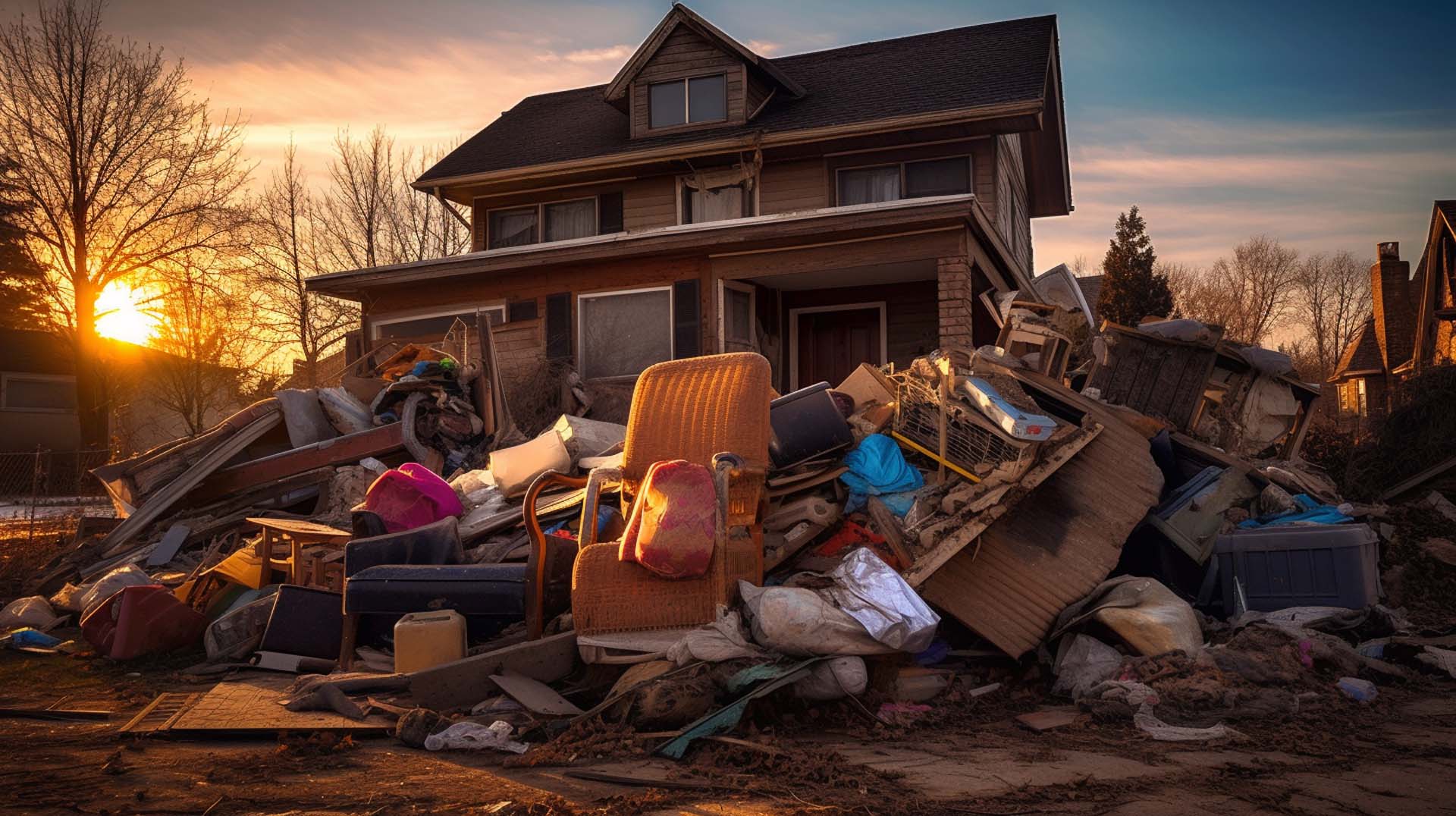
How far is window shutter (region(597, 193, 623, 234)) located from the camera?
15.1 m

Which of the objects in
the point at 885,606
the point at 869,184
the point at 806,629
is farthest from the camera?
the point at 869,184

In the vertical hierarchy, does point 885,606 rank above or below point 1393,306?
below

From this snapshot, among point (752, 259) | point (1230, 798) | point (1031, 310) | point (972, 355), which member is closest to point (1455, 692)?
point (1230, 798)

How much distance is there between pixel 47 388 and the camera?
90.3 ft

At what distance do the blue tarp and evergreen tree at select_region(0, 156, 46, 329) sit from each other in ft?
75.5

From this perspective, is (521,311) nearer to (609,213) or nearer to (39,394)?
(609,213)

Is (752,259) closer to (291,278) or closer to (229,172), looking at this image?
(229,172)

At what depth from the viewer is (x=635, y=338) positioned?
12.1m

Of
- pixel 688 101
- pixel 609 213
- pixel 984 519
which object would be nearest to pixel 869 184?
pixel 688 101

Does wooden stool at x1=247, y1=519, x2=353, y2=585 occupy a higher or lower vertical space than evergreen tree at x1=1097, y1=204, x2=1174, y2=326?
lower

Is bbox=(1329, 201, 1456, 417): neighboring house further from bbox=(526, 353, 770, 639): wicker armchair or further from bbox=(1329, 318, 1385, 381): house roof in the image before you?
bbox=(526, 353, 770, 639): wicker armchair

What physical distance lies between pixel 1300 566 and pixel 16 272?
2459cm

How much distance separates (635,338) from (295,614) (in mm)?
6982

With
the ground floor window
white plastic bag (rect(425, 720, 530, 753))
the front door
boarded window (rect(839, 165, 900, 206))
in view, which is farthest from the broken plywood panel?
boarded window (rect(839, 165, 900, 206))
